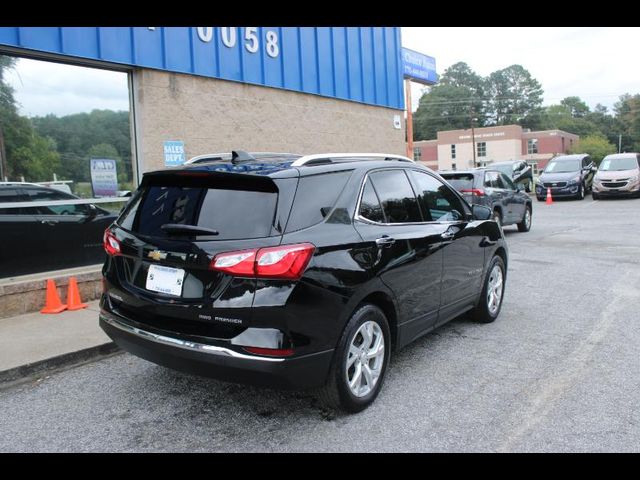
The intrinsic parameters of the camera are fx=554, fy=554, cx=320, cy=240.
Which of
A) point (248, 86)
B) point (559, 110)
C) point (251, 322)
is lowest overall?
point (251, 322)

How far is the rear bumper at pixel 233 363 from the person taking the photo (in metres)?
3.18

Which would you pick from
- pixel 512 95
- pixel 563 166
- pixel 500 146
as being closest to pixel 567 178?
pixel 563 166

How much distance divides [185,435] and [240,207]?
1465 millimetres

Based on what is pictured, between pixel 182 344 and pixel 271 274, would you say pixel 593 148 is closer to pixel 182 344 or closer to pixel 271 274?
pixel 271 274

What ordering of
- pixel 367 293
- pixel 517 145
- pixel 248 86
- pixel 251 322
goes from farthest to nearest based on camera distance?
pixel 517 145
pixel 248 86
pixel 367 293
pixel 251 322

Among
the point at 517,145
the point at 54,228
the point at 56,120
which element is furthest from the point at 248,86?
the point at 517,145

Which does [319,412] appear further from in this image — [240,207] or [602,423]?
[602,423]

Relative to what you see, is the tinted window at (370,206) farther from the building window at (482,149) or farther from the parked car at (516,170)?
the building window at (482,149)

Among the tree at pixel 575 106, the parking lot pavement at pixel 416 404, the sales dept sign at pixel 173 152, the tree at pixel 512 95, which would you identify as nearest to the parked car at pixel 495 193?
the sales dept sign at pixel 173 152

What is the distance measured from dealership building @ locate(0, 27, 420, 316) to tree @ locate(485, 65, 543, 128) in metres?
130

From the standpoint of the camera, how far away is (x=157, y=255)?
137 inches

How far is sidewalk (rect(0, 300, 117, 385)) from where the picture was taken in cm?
462

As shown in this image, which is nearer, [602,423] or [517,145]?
[602,423]

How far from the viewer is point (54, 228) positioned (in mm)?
6984
